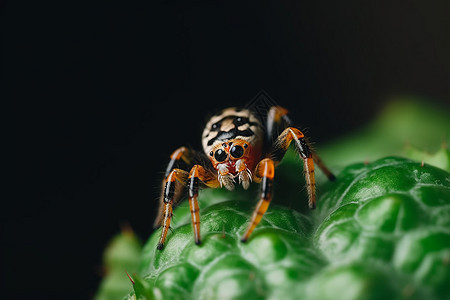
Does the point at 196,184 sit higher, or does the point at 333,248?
the point at 196,184

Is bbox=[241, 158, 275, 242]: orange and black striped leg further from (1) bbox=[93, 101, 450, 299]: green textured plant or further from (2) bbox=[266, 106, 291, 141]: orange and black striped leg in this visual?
(2) bbox=[266, 106, 291, 141]: orange and black striped leg

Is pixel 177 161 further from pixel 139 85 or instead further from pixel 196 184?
pixel 139 85

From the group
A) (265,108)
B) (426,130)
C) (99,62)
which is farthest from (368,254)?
(99,62)

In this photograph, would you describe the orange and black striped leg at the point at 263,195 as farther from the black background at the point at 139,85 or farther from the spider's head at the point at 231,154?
the black background at the point at 139,85

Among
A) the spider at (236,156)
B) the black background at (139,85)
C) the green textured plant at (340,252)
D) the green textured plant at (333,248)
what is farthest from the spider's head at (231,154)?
the black background at (139,85)

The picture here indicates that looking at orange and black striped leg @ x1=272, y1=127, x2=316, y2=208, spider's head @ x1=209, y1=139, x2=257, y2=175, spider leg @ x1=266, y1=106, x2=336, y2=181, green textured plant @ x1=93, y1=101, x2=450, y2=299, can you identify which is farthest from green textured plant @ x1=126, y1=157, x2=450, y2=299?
spider leg @ x1=266, y1=106, x2=336, y2=181

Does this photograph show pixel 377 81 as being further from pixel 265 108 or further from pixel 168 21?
pixel 265 108

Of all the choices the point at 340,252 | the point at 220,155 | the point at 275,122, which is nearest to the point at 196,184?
the point at 220,155
